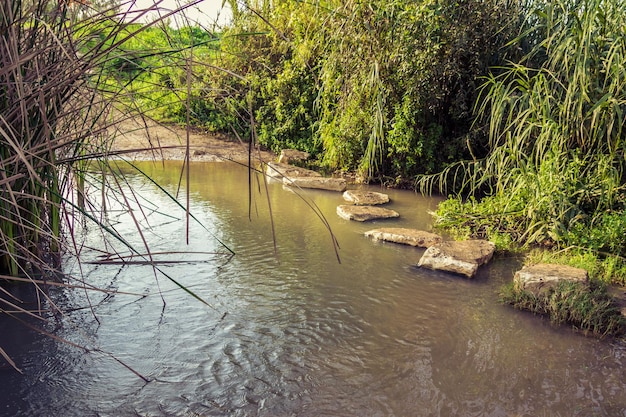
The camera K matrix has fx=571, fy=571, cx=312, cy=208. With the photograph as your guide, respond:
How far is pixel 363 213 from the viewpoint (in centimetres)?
609

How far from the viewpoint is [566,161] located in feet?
16.8

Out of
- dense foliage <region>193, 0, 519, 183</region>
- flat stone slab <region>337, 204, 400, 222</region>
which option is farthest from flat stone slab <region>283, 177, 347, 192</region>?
flat stone slab <region>337, 204, 400, 222</region>

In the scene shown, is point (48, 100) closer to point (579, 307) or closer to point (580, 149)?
point (579, 307)

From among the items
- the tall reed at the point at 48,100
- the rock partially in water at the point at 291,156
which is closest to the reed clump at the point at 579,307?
the tall reed at the point at 48,100

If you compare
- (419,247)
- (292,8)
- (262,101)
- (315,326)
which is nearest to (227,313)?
(315,326)

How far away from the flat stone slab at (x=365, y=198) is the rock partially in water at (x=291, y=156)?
215cm

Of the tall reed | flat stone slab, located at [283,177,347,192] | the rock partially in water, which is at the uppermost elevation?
the tall reed

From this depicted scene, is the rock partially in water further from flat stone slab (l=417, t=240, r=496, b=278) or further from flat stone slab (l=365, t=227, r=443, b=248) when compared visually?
flat stone slab (l=417, t=240, r=496, b=278)

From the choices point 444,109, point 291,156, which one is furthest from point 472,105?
point 291,156

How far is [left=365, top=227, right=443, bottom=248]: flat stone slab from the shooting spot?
5.12 m

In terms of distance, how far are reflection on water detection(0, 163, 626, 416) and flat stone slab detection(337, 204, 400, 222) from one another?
1448mm

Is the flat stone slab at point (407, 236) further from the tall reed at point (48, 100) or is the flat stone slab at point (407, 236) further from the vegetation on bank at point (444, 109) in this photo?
the tall reed at point (48, 100)

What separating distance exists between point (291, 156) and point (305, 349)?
6.38m

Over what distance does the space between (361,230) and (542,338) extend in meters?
2.49
